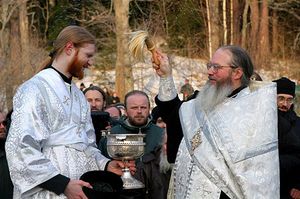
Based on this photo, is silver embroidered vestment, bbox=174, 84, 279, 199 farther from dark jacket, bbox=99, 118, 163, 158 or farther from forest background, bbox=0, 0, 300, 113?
forest background, bbox=0, 0, 300, 113

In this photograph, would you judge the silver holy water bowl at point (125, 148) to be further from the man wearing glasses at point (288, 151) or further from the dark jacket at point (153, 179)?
the man wearing glasses at point (288, 151)

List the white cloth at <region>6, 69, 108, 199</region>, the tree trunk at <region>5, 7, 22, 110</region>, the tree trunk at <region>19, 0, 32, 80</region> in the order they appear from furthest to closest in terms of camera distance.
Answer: the tree trunk at <region>19, 0, 32, 80</region> < the tree trunk at <region>5, 7, 22, 110</region> < the white cloth at <region>6, 69, 108, 199</region>

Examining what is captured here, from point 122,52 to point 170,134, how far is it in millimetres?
22823

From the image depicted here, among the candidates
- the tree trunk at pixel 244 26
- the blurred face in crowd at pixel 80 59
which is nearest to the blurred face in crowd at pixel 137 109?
the blurred face in crowd at pixel 80 59

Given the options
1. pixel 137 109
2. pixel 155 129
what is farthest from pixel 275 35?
pixel 155 129

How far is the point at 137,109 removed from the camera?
26.9ft

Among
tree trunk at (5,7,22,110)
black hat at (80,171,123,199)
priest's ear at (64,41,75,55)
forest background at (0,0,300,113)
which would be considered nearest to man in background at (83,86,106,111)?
black hat at (80,171,123,199)

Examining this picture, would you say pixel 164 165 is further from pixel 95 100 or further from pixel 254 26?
pixel 254 26

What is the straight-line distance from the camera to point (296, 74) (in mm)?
31766

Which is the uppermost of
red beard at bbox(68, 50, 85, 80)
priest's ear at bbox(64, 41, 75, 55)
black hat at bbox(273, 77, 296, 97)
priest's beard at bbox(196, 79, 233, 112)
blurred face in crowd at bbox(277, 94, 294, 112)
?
priest's ear at bbox(64, 41, 75, 55)

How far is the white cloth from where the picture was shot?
501 cm

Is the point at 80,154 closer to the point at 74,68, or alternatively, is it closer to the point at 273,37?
the point at 74,68

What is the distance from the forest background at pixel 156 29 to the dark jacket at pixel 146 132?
17139mm

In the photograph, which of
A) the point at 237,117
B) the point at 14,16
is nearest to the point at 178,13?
the point at 14,16
